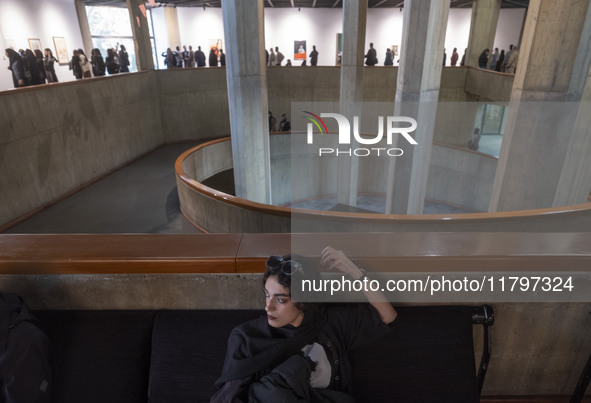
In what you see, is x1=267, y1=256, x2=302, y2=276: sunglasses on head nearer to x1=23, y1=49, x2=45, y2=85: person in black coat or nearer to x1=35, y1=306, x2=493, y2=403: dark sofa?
x1=35, y1=306, x2=493, y2=403: dark sofa

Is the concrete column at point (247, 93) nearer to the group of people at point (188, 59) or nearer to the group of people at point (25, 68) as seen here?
the group of people at point (25, 68)

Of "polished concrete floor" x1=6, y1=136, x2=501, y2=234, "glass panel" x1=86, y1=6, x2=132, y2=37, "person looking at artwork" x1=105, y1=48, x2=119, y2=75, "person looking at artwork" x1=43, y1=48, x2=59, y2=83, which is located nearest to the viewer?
"polished concrete floor" x1=6, y1=136, x2=501, y2=234

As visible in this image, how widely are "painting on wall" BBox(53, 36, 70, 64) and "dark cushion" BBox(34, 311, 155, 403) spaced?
13763 mm

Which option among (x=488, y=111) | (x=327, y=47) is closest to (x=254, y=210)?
(x=488, y=111)

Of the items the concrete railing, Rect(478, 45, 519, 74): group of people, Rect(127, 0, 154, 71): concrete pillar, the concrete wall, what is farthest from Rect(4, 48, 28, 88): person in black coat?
Result: Rect(478, 45, 519, 74): group of people

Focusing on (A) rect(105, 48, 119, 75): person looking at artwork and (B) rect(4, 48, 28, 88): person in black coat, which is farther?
(A) rect(105, 48, 119, 75): person looking at artwork

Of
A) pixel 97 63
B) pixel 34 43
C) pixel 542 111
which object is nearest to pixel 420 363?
pixel 542 111

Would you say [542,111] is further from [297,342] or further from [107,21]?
[107,21]

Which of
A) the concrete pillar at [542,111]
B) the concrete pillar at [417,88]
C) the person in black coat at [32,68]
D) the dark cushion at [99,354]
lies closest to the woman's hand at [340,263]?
the dark cushion at [99,354]

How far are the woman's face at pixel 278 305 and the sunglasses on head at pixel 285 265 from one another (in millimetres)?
48

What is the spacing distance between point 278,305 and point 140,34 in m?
12.8

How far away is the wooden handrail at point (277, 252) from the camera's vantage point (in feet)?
5.48

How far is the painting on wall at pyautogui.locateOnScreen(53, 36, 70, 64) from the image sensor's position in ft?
40.5

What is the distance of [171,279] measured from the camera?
5.95 feet
